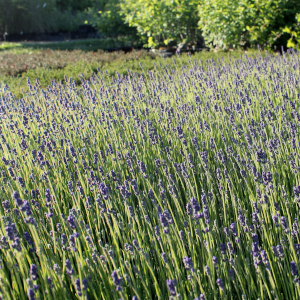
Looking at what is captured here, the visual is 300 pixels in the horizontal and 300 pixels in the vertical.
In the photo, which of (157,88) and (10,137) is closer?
(10,137)

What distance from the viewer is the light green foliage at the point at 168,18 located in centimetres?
1157

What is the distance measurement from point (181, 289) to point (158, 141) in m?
1.67

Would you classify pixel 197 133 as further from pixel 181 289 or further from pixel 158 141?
pixel 181 289

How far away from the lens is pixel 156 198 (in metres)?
2.16

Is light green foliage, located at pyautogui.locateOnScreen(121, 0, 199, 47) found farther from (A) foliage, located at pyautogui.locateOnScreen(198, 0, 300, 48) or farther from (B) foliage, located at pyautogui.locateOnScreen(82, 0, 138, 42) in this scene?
(B) foliage, located at pyautogui.locateOnScreen(82, 0, 138, 42)

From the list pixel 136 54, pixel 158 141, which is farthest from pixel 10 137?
pixel 136 54

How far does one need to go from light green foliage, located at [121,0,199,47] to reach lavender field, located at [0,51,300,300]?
7.36 metres

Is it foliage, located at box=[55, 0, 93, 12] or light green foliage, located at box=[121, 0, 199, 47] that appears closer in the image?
light green foliage, located at box=[121, 0, 199, 47]

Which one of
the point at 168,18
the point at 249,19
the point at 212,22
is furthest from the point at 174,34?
the point at 249,19

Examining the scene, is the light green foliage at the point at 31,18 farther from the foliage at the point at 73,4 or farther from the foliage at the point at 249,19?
the foliage at the point at 249,19

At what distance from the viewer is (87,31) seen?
108ft

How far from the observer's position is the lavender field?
142 cm

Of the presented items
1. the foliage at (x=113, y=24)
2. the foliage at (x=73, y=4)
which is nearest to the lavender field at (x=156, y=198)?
the foliage at (x=113, y=24)

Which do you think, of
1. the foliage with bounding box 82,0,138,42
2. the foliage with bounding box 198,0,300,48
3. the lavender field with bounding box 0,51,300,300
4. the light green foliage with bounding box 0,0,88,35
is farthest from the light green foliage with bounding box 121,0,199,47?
the light green foliage with bounding box 0,0,88,35
